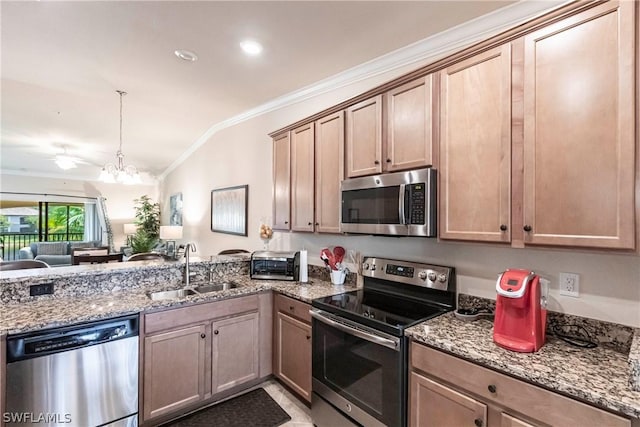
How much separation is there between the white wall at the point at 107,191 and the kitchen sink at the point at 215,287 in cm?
677

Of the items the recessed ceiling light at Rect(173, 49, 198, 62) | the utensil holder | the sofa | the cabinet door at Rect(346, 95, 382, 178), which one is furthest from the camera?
the sofa

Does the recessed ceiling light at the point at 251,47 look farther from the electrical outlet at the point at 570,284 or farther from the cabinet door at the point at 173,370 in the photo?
the electrical outlet at the point at 570,284

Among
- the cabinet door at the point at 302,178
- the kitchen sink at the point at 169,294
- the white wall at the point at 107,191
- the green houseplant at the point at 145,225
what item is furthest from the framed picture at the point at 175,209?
the cabinet door at the point at 302,178

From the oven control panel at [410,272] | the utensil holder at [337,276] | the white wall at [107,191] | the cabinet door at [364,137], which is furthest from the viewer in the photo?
the white wall at [107,191]

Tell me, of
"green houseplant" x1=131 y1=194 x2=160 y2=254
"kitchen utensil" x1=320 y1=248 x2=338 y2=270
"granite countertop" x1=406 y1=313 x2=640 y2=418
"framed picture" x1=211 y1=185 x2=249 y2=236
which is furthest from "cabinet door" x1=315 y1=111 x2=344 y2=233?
"green houseplant" x1=131 y1=194 x2=160 y2=254

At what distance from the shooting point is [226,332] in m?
2.34

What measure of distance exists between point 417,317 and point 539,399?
27.5 inches

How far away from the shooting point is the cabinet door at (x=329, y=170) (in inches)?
94.4

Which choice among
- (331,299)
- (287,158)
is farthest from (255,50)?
(331,299)

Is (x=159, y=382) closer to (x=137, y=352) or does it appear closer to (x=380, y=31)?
(x=137, y=352)

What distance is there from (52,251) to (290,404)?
8169 mm

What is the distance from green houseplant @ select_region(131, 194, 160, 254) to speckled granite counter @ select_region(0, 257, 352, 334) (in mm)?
5186

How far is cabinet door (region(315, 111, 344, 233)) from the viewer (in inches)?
94.4

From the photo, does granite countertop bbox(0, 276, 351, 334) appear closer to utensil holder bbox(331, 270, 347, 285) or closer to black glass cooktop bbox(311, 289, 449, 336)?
utensil holder bbox(331, 270, 347, 285)
